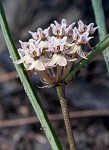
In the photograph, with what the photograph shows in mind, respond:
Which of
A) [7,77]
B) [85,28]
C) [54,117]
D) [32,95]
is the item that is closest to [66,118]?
[32,95]

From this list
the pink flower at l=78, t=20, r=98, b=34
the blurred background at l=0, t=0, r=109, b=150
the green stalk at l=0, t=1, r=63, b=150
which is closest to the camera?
the green stalk at l=0, t=1, r=63, b=150

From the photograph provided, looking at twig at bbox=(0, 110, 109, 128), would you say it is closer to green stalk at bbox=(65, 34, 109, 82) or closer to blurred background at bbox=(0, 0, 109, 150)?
blurred background at bbox=(0, 0, 109, 150)

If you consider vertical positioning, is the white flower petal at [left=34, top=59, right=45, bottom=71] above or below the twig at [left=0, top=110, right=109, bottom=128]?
above

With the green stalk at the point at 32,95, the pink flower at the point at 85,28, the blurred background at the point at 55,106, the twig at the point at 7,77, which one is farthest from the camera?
the twig at the point at 7,77

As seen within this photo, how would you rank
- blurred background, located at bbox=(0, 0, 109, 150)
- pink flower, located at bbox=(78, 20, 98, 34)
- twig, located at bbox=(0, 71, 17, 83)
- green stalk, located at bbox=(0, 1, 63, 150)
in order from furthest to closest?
twig, located at bbox=(0, 71, 17, 83), blurred background, located at bbox=(0, 0, 109, 150), pink flower, located at bbox=(78, 20, 98, 34), green stalk, located at bbox=(0, 1, 63, 150)

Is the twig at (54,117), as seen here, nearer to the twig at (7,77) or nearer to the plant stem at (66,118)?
the twig at (7,77)

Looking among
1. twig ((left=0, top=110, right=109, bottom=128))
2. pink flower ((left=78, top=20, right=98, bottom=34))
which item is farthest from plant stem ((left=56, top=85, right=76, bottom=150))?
twig ((left=0, top=110, right=109, bottom=128))

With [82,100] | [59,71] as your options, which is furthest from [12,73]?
[59,71]

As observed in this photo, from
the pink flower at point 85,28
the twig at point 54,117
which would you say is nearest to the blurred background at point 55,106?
the twig at point 54,117

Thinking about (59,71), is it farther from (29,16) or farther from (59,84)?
(29,16)
